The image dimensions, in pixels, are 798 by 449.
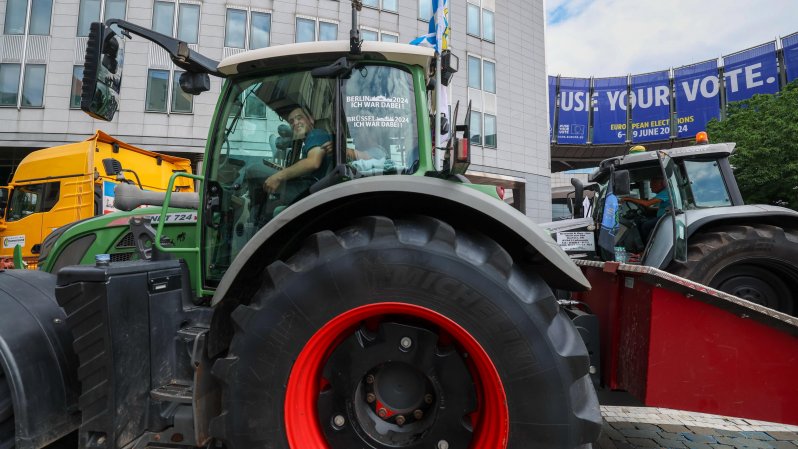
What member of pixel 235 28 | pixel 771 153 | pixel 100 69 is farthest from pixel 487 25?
pixel 100 69

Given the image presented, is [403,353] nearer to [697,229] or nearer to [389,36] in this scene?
[697,229]

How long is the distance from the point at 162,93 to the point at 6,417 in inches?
695

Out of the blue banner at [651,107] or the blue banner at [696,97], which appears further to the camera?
the blue banner at [651,107]

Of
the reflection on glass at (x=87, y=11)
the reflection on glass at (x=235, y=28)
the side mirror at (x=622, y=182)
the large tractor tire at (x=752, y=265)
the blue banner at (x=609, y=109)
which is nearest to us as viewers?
the large tractor tire at (x=752, y=265)

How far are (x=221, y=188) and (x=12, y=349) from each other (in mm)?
1370

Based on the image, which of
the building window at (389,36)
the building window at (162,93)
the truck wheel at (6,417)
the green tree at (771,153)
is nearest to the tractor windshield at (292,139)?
the truck wheel at (6,417)

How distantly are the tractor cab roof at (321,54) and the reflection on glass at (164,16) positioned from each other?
A: 1820cm

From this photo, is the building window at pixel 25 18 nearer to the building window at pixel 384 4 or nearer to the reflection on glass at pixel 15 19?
the reflection on glass at pixel 15 19

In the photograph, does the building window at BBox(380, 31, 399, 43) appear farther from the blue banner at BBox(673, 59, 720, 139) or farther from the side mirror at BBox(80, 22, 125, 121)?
the blue banner at BBox(673, 59, 720, 139)

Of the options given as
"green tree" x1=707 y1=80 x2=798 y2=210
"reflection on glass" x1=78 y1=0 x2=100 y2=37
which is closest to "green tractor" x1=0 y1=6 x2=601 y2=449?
"green tree" x1=707 y1=80 x2=798 y2=210

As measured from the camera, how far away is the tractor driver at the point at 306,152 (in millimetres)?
2492

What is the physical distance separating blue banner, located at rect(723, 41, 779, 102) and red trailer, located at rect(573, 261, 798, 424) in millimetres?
35433

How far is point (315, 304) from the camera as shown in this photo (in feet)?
6.20

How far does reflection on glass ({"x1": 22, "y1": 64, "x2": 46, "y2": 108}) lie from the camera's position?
54.4 ft
